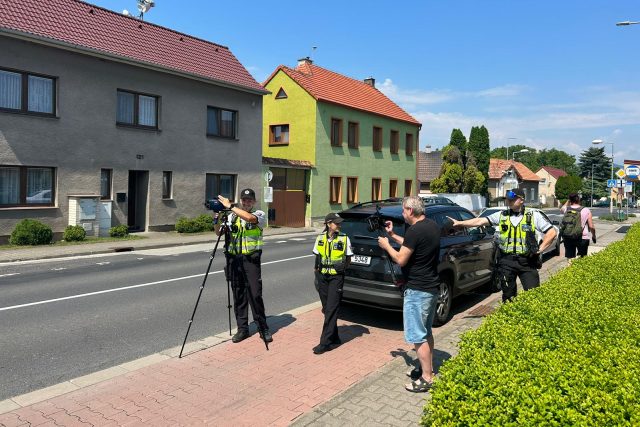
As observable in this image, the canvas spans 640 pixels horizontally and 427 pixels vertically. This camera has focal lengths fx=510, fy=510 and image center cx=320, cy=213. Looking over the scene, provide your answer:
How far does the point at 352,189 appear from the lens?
31.3m

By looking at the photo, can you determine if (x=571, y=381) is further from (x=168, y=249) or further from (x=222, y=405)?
(x=168, y=249)

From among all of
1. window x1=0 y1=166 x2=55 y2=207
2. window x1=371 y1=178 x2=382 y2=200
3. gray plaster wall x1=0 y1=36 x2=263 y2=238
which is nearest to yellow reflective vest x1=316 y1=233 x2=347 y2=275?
gray plaster wall x1=0 y1=36 x2=263 y2=238

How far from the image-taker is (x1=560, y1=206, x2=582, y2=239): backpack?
33.4 feet

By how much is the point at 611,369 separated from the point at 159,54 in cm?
2092

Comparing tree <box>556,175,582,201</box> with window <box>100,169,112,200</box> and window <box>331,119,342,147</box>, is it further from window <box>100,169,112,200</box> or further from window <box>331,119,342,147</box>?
window <box>100,169,112,200</box>

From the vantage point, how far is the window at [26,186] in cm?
1593

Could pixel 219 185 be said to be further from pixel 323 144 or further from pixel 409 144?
pixel 409 144

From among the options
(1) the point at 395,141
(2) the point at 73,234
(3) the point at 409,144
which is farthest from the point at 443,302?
(3) the point at 409,144

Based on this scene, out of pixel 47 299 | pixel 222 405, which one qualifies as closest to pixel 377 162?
pixel 47 299

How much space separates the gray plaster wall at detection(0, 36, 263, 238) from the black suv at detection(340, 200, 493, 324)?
1301 centimetres

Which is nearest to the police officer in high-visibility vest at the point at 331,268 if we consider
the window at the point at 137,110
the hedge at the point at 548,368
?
the hedge at the point at 548,368

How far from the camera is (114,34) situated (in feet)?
64.0

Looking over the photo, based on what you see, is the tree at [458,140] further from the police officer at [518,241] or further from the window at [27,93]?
the police officer at [518,241]

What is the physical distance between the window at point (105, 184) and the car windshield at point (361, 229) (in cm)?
1392
